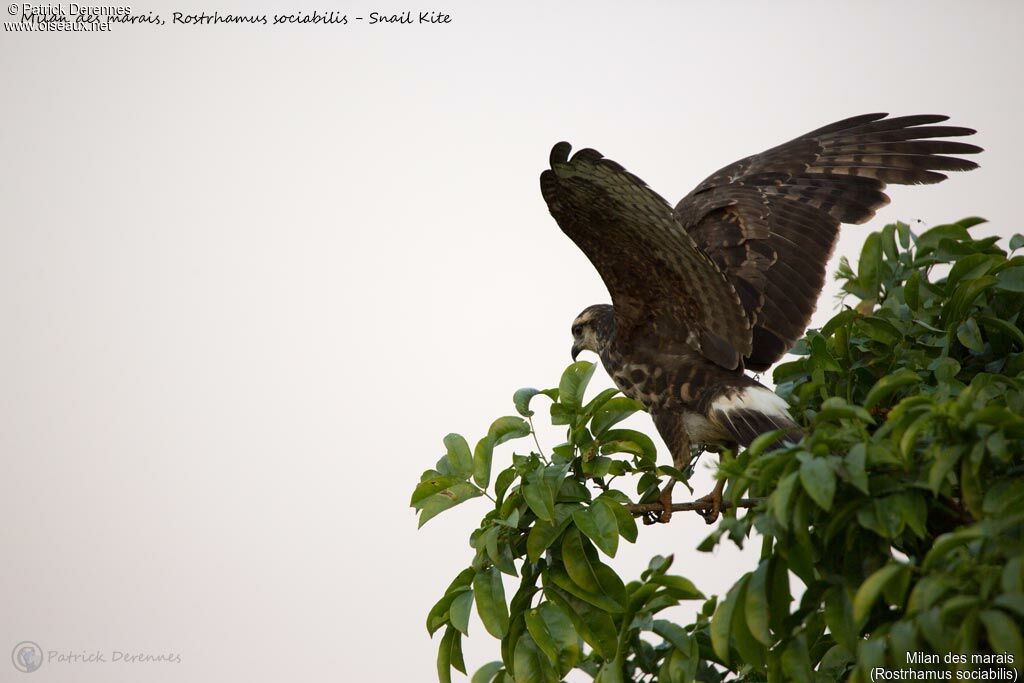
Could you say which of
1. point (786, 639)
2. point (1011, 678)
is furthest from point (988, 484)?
point (786, 639)

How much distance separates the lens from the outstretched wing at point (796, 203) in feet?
10.1

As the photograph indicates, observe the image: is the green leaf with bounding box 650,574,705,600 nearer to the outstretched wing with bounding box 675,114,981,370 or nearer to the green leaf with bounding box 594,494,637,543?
the green leaf with bounding box 594,494,637,543

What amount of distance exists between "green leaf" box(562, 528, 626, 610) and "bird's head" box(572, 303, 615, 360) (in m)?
1.52

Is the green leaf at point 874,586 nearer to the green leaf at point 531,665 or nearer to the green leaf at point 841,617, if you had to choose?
the green leaf at point 841,617

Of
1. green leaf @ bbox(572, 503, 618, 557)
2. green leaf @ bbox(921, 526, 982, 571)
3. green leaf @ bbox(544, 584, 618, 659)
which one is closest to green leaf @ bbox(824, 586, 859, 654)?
green leaf @ bbox(921, 526, 982, 571)

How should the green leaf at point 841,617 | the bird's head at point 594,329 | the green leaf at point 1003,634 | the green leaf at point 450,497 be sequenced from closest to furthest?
the green leaf at point 1003,634 → the green leaf at point 841,617 → the green leaf at point 450,497 → the bird's head at point 594,329

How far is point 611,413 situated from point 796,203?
1.69 m

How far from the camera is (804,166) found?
11.8 feet

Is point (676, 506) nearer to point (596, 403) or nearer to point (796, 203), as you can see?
point (596, 403)

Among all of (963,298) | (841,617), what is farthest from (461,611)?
(963,298)

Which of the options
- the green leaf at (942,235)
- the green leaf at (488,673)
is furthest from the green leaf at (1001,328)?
the green leaf at (488,673)

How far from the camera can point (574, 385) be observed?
6.87 ft

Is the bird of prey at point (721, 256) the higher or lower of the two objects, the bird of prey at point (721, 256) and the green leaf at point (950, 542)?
the higher

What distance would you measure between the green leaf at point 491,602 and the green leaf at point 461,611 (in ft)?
0.10
